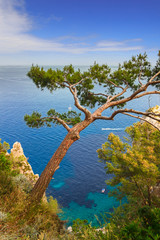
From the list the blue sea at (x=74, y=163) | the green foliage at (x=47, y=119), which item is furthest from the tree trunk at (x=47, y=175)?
the blue sea at (x=74, y=163)

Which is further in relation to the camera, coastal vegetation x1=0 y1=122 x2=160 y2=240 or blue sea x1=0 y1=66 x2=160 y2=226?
blue sea x1=0 y1=66 x2=160 y2=226

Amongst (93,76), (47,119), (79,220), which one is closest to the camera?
(79,220)

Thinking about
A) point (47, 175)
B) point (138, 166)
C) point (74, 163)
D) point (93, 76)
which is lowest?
point (74, 163)

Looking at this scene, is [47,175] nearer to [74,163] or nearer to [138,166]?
[138,166]

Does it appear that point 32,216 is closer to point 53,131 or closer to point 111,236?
point 111,236

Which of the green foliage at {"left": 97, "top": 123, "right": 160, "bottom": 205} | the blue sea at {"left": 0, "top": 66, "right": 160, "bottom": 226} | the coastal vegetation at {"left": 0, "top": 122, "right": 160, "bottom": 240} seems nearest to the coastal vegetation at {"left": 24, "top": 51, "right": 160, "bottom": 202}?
the blue sea at {"left": 0, "top": 66, "right": 160, "bottom": 226}

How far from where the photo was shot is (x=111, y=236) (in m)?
3.69

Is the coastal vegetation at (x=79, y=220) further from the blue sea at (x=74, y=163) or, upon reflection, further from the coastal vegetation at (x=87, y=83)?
the blue sea at (x=74, y=163)

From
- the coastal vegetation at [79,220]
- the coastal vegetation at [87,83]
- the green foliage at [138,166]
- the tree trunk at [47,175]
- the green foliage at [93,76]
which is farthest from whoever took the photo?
the green foliage at [138,166]

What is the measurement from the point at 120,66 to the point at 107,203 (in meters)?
15.2

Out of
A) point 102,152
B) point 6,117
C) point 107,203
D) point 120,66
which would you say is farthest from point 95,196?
point 6,117

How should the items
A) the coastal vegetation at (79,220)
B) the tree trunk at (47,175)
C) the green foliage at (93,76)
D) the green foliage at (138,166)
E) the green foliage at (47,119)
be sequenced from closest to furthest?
the coastal vegetation at (79,220) → the tree trunk at (47,175) → the green foliage at (93,76) → the green foliage at (47,119) → the green foliage at (138,166)

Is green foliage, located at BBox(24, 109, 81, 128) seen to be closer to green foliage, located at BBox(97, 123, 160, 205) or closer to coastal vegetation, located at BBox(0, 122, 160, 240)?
coastal vegetation, located at BBox(0, 122, 160, 240)

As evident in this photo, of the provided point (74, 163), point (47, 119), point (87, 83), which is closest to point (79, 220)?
point (47, 119)
